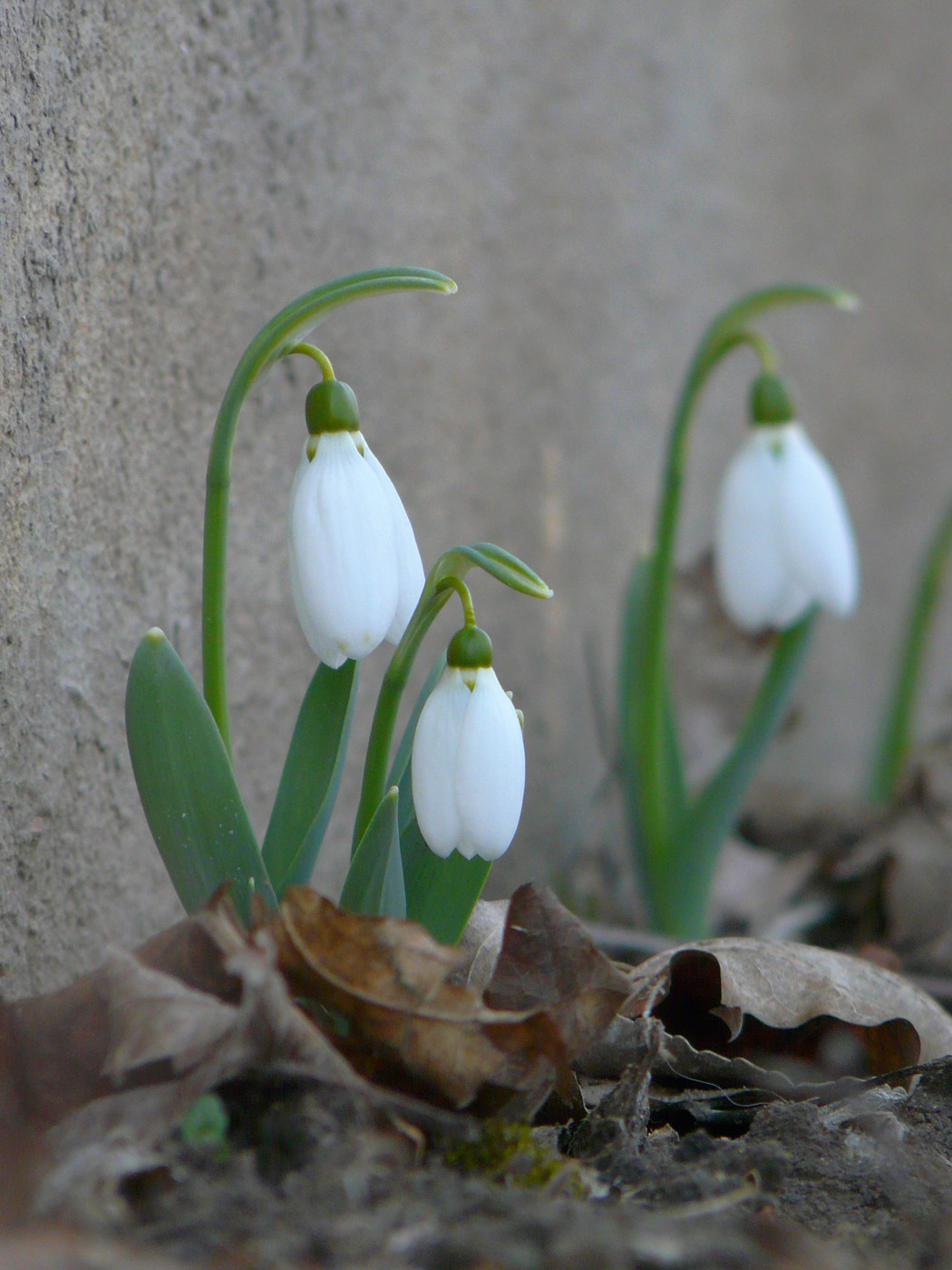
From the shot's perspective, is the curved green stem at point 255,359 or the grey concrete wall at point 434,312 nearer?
the curved green stem at point 255,359

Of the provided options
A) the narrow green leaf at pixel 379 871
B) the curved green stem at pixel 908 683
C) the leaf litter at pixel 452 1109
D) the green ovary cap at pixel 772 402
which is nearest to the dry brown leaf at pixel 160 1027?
the leaf litter at pixel 452 1109

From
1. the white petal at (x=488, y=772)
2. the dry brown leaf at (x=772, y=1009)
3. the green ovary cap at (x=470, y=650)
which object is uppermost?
the green ovary cap at (x=470, y=650)

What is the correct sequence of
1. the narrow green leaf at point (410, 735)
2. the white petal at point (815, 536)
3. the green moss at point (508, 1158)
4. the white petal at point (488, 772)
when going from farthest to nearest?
the white petal at point (815, 536)
the narrow green leaf at point (410, 735)
the white petal at point (488, 772)
the green moss at point (508, 1158)

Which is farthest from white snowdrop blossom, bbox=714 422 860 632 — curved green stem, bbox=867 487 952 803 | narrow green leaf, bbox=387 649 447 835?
curved green stem, bbox=867 487 952 803

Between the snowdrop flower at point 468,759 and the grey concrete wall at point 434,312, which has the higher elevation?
the grey concrete wall at point 434,312

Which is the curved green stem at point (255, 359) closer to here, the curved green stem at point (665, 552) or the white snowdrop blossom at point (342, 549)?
the white snowdrop blossom at point (342, 549)

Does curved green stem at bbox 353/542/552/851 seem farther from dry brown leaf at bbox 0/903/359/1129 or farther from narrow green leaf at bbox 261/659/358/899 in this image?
dry brown leaf at bbox 0/903/359/1129

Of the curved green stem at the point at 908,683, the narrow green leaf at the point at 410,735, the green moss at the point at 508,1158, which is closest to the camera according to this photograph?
the green moss at the point at 508,1158
